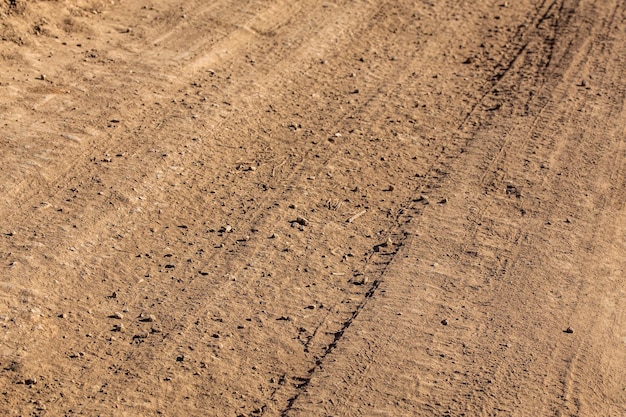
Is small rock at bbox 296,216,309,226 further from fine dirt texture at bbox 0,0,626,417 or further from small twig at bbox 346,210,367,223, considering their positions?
small twig at bbox 346,210,367,223

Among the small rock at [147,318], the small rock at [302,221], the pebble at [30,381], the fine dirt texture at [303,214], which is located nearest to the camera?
the pebble at [30,381]

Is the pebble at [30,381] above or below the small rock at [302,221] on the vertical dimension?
above

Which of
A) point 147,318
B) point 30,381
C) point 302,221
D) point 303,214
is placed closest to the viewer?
point 30,381

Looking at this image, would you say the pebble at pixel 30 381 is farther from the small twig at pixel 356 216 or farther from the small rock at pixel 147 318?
the small twig at pixel 356 216

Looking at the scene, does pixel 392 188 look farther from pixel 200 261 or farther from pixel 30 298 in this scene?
pixel 30 298

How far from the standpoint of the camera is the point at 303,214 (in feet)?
23.1

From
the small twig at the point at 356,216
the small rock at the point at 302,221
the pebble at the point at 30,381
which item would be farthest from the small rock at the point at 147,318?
the small twig at the point at 356,216

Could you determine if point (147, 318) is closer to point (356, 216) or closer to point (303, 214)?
point (303, 214)

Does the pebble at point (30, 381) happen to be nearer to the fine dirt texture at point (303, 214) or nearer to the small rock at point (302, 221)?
the fine dirt texture at point (303, 214)

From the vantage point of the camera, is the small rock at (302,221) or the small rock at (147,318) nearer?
the small rock at (147,318)

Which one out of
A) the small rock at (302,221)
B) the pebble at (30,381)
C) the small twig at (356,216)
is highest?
the pebble at (30,381)

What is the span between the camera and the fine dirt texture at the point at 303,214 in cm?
552

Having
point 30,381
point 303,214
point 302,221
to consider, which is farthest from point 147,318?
point 303,214

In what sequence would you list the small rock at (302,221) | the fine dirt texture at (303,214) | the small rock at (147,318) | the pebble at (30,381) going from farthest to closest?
the small rock at (302,221)
the small rock at (147,318)
the fine dirt texture at (303,214)
the pebble at (30,381)
